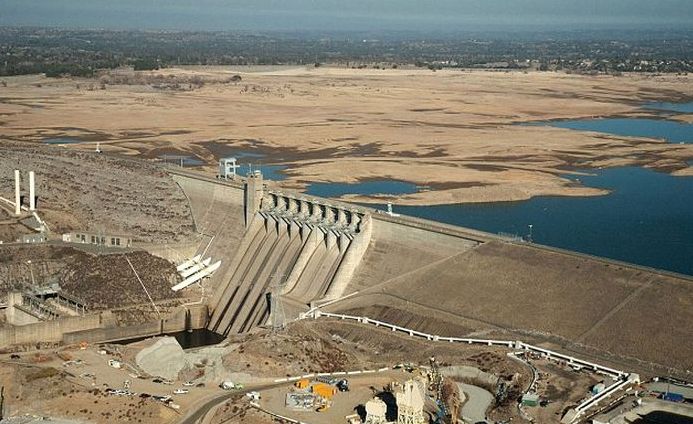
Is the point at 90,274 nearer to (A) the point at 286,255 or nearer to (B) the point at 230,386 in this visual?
(A) the point at 286,255

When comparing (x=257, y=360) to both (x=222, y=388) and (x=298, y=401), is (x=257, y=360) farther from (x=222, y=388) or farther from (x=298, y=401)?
(x=298, y=401)

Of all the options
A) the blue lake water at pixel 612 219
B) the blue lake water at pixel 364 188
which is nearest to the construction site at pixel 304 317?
the blue lake water at pixel 612 219

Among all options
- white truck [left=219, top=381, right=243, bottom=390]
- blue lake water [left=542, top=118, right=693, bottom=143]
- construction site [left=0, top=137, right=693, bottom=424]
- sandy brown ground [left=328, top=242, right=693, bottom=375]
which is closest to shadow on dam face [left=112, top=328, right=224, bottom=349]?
construction site [left=0, top=137, right=693, bottom=424]

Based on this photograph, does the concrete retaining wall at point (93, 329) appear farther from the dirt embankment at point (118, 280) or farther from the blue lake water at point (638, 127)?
the blue lake water at point (638, 127)

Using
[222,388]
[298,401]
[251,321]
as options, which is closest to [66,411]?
[222,388]

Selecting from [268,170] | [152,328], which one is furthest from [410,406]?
[268,170]

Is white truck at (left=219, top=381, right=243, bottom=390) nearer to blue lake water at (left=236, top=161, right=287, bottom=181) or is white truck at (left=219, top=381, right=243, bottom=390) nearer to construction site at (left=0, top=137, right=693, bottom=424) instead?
construction site at (left=0, top=137, right=693, bottom=424)
